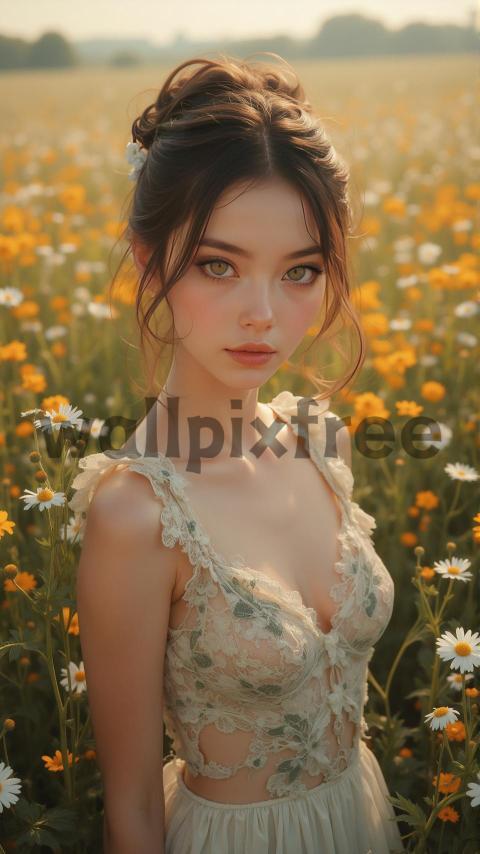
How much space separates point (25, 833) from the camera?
126 cm

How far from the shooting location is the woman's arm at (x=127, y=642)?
1171 mm

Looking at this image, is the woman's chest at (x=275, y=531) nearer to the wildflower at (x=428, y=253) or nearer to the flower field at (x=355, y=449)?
the flower field at (x=355, y=449)

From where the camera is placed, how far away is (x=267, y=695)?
1.25 meters

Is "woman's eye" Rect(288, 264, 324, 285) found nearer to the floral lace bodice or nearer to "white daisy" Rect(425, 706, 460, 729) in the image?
the floral lace bodice

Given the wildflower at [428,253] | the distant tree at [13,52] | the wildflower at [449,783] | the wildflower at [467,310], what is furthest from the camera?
the distant tree at [13,52]

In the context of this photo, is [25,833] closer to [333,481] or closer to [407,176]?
[333,481]

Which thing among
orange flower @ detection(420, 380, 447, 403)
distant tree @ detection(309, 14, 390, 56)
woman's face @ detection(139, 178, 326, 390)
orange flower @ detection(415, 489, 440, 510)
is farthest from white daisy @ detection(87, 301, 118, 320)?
distant tree @ detection(309, 14, 390, 56)

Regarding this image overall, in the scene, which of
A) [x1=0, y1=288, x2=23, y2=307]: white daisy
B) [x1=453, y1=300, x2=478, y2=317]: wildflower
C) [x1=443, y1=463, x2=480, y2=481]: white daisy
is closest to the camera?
[x1=443, y1=463, x2=480, y2=481]: white daisy

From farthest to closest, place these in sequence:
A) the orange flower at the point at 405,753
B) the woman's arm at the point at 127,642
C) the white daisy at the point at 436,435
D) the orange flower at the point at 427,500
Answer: the white daisy at the point at 436,435
the orange flower at the point at 427,500
the orange flower at the point at 405,753
the woman's arm at the point at 127,642

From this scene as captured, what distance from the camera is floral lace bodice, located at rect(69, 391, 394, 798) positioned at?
1.22 metres

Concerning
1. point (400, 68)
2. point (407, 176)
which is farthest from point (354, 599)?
point (400, 68)

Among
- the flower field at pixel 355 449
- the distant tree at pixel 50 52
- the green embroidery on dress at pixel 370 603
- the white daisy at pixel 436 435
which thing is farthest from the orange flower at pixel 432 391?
the distant tree at pixel 50 52

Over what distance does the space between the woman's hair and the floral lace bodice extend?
314mm

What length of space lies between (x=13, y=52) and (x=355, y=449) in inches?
179
